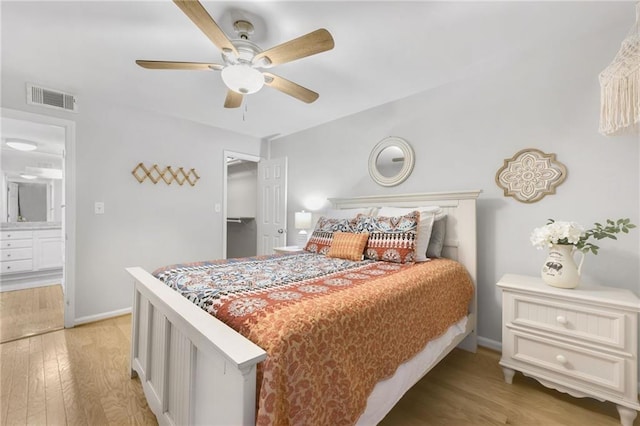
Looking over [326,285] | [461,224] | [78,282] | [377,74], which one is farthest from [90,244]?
[461,224]

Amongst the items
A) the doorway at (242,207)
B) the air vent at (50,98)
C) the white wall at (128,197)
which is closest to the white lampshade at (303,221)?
the white wall at (128,197)

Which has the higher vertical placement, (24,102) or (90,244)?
(24,102)

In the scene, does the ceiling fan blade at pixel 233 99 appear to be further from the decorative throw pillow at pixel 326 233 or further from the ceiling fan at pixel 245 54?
the decorative throw pillow at pixel 326 233

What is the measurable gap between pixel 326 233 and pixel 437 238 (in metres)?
1.00

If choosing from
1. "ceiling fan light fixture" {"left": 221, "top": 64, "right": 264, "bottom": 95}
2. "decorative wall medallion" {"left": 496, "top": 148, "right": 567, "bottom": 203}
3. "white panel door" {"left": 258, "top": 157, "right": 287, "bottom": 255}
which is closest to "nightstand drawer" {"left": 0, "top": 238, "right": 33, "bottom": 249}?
"white panel door" {"left": 258, "top": 157, "right": 287, "bottom": 255}

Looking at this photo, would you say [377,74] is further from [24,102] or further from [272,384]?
[24,102]

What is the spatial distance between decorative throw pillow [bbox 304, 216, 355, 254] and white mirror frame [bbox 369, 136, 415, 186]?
73 centimetres

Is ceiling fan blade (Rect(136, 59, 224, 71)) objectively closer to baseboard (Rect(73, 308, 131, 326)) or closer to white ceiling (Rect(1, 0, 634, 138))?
white ceiling (Rect(1, 0, 634, 138))

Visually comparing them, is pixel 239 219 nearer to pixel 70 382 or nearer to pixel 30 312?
pixel 30 312

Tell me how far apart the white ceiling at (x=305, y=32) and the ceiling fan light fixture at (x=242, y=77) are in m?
0.36

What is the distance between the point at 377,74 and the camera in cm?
247

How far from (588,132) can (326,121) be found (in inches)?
104

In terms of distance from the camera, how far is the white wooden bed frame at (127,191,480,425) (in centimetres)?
79

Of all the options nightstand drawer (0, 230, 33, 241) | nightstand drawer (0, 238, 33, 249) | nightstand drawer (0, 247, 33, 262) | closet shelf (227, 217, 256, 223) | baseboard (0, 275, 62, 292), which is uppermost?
closet shelf (227, 217, 256, 223)
